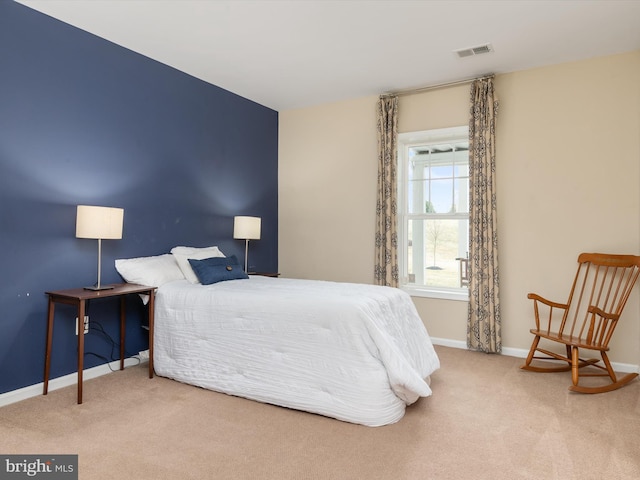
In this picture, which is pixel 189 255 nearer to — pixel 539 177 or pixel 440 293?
pixel 440 293

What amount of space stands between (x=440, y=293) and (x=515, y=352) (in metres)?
0.90

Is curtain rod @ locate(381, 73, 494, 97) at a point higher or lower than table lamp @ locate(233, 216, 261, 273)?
higher

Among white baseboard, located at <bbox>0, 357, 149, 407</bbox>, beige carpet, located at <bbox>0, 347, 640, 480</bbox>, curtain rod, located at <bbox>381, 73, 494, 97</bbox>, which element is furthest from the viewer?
curtain rod, located at <bbox>381, 73, 494, 97</bbox>

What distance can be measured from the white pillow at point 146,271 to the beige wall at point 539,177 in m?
2.13

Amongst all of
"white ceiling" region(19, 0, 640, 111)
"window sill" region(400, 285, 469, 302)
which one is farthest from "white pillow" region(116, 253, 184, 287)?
"window sill" region(400, 285, 469, 302)

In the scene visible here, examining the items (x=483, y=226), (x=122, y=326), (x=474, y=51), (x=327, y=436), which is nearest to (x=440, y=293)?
(x=483, y=226)

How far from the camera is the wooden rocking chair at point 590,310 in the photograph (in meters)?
3.13

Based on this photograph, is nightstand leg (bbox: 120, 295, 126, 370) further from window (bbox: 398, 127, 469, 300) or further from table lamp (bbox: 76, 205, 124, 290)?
window (bbox: 398, 127, 469, 300)

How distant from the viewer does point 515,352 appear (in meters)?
4.04

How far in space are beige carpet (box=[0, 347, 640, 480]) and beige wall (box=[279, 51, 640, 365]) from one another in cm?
125

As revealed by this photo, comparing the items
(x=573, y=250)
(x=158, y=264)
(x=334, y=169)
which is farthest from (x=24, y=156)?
(x=573, y=250)

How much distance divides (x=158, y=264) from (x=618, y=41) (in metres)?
4.22

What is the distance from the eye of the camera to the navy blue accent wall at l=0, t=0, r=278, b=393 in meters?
2.89

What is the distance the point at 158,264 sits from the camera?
360 centimetres
